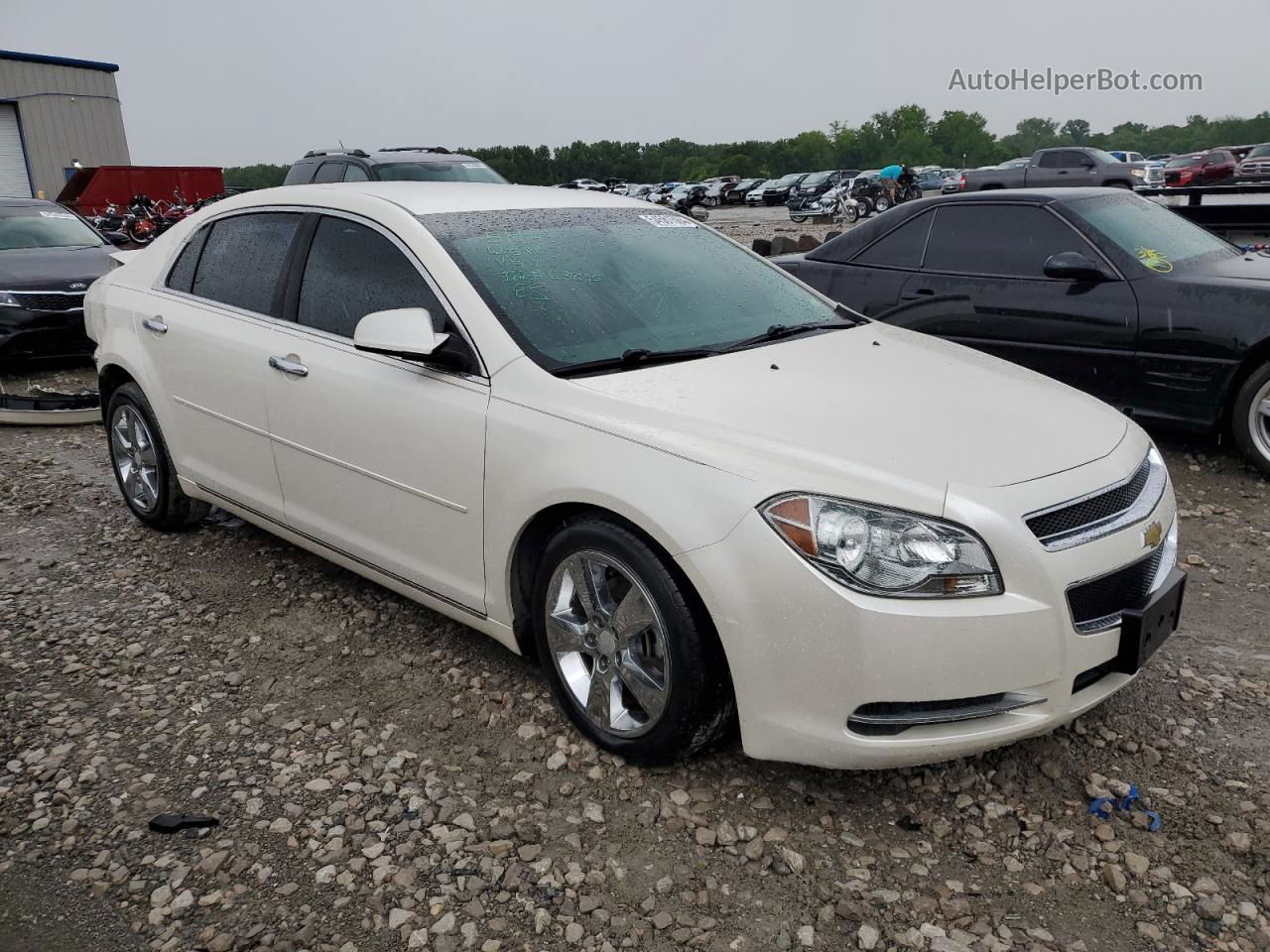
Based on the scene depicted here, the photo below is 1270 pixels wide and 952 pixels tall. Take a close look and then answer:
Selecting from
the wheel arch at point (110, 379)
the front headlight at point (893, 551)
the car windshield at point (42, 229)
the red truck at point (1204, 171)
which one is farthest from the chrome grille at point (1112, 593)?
the red truck at point (1204, 171)

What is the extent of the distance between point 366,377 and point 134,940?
1.79 meters

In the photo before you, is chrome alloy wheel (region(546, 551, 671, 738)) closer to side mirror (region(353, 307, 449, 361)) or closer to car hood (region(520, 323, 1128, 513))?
car hood (region(520, 323, 1128, 513))

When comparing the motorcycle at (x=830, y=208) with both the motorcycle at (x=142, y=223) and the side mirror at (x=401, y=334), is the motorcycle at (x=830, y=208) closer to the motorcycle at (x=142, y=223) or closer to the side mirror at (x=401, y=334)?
the motorcycle at (x=142, y=223)

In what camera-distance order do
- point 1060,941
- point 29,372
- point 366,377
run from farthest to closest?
point 29,372 < point 366,377 < point 1060,941

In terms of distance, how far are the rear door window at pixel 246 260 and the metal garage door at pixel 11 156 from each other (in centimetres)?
3394

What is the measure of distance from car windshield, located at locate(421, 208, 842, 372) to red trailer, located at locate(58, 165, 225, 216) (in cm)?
2222

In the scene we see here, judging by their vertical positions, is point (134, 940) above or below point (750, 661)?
below

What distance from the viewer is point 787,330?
11.9 feet

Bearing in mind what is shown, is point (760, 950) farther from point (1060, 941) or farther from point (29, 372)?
point (29, 372)

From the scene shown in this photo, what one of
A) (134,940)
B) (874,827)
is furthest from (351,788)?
(874,827)

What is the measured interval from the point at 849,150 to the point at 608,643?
12252 centimetres

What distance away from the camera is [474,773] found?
3027 millimetres

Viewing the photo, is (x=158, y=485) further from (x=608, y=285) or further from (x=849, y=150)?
(x=849, y=150)

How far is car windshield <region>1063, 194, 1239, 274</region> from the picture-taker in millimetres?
5762
